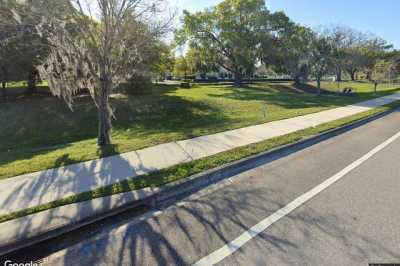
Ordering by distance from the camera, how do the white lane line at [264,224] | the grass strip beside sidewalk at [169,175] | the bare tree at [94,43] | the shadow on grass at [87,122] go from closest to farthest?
the white lane line at [264,224] → the grass strip beside sidewalk at [169,175] → the bare tree at [94,43] → the shadow on grass at [87,122]

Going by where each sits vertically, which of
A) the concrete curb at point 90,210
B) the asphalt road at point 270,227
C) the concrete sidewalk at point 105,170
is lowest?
the asphalt road at point 270,227

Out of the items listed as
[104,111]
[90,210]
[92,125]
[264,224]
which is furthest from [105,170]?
[92,125]

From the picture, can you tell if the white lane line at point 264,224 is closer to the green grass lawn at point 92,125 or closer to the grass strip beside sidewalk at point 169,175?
the grass strip beside sidewalk at point 169,175

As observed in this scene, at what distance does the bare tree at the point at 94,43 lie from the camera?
20.1ft

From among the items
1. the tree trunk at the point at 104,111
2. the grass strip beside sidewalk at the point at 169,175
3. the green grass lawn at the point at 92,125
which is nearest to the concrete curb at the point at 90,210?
the grass strip beside sidewalk at the point at 169,175

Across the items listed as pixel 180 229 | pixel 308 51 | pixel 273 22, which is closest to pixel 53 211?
pixel 180 229

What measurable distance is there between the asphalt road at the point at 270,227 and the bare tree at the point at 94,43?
4.59 metres

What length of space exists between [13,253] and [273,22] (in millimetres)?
35929

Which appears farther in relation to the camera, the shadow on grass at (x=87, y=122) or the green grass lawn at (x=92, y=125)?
the shadow on grass at (x=87, y=122)

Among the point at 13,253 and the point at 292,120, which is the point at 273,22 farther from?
the point at 13,253

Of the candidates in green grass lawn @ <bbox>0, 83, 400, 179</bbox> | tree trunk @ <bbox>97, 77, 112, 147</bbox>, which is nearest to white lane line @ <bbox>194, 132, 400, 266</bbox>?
green grass lawn @ <bbox>0, 83, 400, 179</bbox>

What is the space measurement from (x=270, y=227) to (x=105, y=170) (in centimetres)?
340


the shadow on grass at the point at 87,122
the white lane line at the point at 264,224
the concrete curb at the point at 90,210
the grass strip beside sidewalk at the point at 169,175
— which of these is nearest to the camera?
the white lane line at the point at 264,224

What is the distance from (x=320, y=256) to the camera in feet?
8.51
